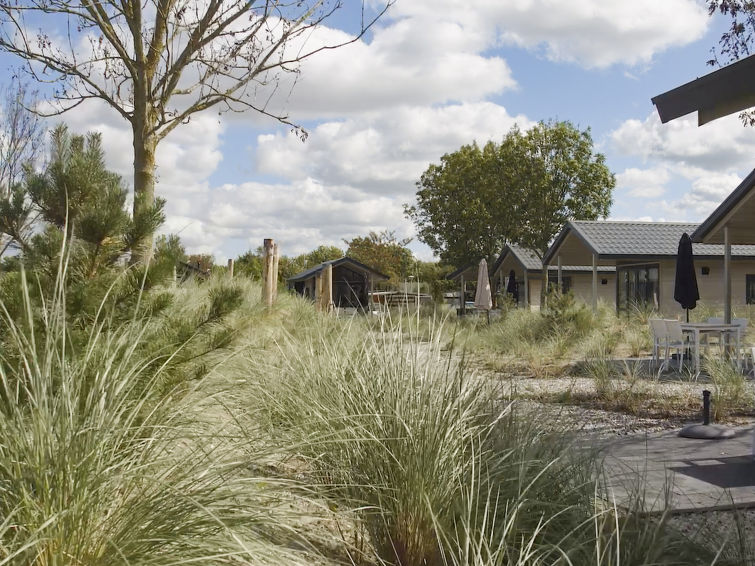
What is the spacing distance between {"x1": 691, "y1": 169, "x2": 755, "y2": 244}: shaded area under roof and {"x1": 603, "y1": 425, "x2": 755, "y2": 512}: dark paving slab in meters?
7.10

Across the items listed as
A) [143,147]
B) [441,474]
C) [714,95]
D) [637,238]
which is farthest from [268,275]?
[637,238]

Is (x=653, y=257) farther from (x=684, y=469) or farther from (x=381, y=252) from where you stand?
(x=381, y=252)

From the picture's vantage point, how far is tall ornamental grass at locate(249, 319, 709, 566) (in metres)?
2.83

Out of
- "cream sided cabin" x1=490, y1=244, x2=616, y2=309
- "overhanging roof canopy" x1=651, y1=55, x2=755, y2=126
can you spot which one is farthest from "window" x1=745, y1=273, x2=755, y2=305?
"overhanging roof canopy" x1=651, y1=55, x2=755, y2=126

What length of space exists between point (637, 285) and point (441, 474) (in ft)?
76.1

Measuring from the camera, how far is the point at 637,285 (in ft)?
81.0

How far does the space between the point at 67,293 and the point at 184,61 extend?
13.6 ft

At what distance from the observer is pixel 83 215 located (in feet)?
12.9

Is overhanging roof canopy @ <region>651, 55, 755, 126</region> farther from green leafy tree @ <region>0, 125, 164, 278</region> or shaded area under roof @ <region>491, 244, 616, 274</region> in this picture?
shaded area under roof @ <region>491, 244, 616, 274</region>

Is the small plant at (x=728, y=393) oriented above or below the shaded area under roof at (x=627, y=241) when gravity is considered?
below

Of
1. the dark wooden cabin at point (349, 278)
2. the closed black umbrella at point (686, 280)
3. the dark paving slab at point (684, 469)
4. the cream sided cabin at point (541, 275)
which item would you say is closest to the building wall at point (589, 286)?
the cream sided cabin at point (541, 275)

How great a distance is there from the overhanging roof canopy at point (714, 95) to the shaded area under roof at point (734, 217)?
9452 millimetres

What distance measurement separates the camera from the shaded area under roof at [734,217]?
12.3 meters

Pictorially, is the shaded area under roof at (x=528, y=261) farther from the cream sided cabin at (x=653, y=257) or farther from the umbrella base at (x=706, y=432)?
the umbrella base at (x=706, y=432)
